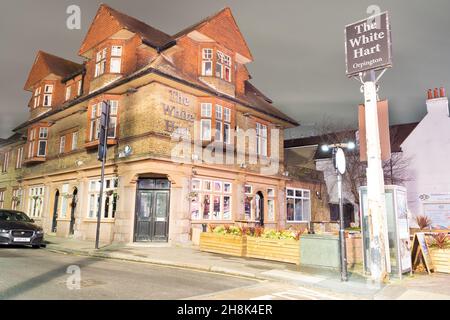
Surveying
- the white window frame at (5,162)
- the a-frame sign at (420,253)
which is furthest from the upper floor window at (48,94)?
the a-frame sign at (420,253)

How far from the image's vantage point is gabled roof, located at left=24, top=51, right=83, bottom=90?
26.4 metres

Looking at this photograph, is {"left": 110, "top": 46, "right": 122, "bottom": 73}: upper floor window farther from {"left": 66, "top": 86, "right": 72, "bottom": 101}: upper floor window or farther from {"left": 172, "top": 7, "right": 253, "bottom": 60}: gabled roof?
{"left": 66, "top": 86, "right": 72, "bottom": 101}: upper floor window

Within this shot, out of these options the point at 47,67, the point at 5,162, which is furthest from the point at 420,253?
the point at 5,162

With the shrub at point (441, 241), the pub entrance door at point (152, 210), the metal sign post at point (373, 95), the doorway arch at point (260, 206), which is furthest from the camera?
the doorway arch at point (260, 206)

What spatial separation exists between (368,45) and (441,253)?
6.63 m

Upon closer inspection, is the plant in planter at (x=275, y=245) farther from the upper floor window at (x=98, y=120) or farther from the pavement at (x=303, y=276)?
the upper floor window at (x=98, y=120)

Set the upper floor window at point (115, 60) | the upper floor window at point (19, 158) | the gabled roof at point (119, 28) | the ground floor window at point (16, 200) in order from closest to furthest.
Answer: the gabled roof at point (119, 28) < the upper floor window at point (115, 60) < the ground floor window at point (16, 200) < the upper floor window at point (19, 158)

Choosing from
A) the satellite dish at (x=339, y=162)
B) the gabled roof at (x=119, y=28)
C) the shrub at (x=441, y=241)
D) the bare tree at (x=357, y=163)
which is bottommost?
the shrub at (x=441, y=241)

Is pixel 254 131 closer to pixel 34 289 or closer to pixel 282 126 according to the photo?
pixel 282 126

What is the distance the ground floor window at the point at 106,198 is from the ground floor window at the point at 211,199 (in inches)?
159

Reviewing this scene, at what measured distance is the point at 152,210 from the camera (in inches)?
695

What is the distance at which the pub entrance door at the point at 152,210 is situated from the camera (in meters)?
17.4
